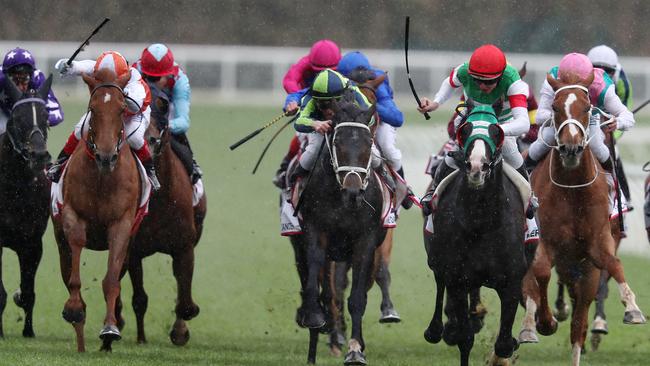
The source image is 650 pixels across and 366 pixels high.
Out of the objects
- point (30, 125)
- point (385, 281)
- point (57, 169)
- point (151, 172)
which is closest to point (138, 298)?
point (151, 172)

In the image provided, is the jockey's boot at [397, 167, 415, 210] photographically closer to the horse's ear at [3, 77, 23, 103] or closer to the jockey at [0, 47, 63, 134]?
the jockey at [0, 47, 63, 134]

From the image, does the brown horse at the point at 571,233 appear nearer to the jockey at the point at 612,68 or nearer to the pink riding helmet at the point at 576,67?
the pink riding helmet at the point at 576,67

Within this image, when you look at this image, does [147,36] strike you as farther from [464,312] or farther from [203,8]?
[464,312]

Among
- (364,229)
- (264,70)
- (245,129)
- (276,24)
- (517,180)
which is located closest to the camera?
(517,180)

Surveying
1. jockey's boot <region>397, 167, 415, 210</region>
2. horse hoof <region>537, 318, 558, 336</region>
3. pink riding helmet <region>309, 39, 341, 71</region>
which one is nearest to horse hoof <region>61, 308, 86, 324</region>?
jockey's boot <region>397, 167, 415, 210</region>

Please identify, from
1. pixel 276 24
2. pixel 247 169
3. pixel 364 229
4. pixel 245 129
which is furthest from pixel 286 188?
pixel 276 24

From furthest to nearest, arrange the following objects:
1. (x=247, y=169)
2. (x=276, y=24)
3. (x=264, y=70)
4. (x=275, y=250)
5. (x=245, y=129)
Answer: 1. (x=276, y=24)
2. (x=264, y=70)
3. (x=245, y=129)
4. (x=247, y=169)
5. (x=275, y=250)

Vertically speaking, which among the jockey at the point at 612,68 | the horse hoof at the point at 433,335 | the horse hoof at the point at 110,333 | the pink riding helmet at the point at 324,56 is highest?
the jockey at the point at 612,68

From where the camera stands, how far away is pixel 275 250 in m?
18.9

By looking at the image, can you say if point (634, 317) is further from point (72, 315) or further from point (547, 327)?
point (72, 315)

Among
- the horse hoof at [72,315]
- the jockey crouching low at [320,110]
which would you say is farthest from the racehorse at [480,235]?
the horse hoof at [72,315]

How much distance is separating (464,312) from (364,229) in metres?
1.02

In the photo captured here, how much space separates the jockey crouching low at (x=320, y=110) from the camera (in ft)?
33.0

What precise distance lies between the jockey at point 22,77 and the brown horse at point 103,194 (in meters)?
1.56
